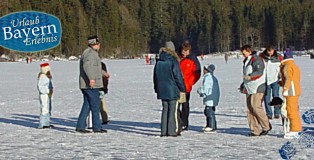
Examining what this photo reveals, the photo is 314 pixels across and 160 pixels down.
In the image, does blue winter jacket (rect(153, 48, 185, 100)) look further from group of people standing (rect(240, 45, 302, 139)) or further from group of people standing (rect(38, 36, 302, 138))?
group of people standing (rect(240, 45, 302, 139))

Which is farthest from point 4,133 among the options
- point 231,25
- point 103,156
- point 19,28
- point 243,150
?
point 231,25

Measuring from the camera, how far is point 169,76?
34.4ft

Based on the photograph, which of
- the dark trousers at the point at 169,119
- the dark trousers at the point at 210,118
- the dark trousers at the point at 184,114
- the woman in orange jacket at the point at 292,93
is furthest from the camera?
the dark trousers at the point at 184,114

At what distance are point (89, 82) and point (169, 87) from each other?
153cm

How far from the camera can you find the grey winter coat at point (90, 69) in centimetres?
1101

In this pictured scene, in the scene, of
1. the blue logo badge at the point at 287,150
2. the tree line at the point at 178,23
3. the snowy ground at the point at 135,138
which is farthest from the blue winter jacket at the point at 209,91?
the tree line at the point at 178,23

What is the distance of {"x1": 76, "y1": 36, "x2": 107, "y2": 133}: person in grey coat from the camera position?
36.2 ft

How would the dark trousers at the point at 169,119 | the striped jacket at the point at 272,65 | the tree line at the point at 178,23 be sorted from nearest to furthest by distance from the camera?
the dark trousers at the point at 169,119, the striped jacket at the point at 272,65, the tree line at the point at 178,23

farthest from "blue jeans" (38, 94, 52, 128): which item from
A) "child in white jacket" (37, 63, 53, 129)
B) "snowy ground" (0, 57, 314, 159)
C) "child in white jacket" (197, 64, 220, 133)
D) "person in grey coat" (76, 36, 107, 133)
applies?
"child in white jacket" (197, 64, 220, 133)

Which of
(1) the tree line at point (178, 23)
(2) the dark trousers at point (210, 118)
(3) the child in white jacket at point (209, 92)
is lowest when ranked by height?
(2) the dark trousers at point (210, 118)

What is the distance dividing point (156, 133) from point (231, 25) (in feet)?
478

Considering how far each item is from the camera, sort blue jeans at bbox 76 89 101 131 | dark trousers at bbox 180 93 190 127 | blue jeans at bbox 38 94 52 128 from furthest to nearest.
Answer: blue jeans at bbox 38 94 52 128
dark trousers at bbox 180 93 190 127
blue jeans at bbox 76 89 101 131

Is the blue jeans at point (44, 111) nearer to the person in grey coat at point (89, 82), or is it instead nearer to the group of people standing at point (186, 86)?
the group of people standing at point (186, 86)

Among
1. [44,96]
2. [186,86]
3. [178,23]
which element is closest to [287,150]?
[186,86]
